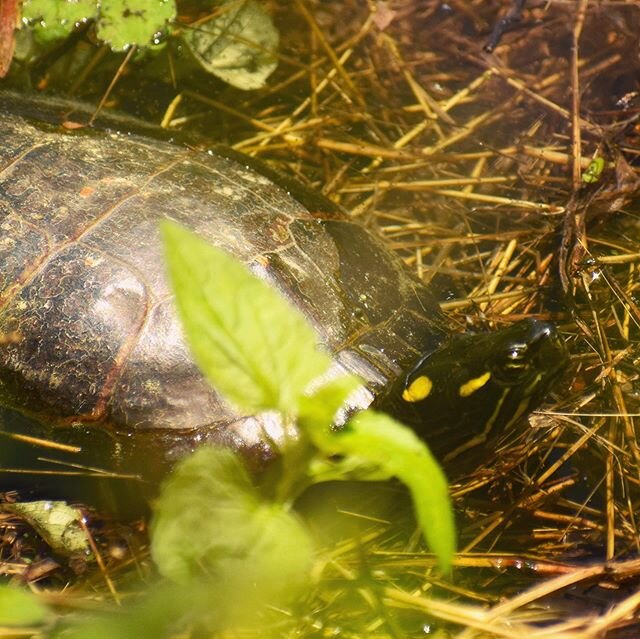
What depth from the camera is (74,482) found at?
2.34 m

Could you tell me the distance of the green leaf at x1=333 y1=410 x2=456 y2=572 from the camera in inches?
49.8

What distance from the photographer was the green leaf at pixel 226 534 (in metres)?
1.44

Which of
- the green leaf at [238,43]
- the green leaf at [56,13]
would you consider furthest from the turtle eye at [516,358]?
the green leaf at [56,13]

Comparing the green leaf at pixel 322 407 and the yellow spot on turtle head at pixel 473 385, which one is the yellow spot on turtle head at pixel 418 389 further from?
the green leaf at pixel 322 407

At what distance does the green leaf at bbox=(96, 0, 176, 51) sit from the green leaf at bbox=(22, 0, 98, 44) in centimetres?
6

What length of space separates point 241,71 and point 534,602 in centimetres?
Result: 252

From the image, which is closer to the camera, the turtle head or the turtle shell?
the turtle head

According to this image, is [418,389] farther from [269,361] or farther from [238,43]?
[238,43]

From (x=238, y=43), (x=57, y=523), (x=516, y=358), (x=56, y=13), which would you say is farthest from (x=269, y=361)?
(x=238, y=43)

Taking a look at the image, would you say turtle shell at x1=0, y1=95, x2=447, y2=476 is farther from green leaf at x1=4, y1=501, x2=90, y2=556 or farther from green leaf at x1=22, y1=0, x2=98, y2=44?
green leaf at x1=22, y1=0, x2=98, y2=44

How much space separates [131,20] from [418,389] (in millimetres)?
2092

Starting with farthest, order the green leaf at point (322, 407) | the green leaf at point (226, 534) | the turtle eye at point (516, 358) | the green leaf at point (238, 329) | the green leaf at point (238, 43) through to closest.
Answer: the green leaf at point (238, 43) < the turtle eye at point (516, 358) < the green leaf at point (226, 534) < the green leaf at point (322, 407) < the green leaf at point (238, 329)

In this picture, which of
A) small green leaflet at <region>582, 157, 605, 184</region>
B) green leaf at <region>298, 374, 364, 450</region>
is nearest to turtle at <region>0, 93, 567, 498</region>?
green leaf at <region>298, 374, 364, 450</region>

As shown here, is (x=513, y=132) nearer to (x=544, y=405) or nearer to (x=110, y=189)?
(x=544, y=405)
